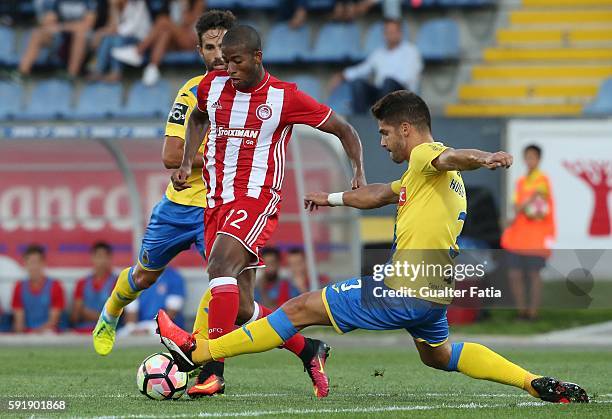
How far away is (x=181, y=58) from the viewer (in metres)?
19.4

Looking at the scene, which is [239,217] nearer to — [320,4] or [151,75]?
[151,75]

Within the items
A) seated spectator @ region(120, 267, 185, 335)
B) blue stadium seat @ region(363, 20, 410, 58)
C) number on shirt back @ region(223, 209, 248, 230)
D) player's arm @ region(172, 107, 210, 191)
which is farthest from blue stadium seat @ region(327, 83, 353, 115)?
number on shirt back @ region(223, 209, 248, 230)

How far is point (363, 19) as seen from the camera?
1966 cm

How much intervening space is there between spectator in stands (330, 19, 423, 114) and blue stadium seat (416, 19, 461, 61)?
1162 millimetres

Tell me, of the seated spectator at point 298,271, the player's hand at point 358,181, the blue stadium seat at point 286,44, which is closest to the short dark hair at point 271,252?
the seated spectator at point 298,271

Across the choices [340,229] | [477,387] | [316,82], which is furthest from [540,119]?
[477,387]

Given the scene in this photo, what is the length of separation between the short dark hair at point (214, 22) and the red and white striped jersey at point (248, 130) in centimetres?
65

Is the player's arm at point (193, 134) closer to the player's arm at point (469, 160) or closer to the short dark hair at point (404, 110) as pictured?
the short dark hair at point (404, 110)

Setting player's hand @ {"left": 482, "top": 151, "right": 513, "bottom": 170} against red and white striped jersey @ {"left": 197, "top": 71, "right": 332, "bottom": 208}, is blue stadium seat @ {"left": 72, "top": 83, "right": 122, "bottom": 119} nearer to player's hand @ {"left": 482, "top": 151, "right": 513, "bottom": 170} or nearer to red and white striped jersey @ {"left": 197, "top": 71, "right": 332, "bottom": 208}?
red and white striped jersey @ {"left": 197, "top": 71, "right": 332, "bottom": 208}

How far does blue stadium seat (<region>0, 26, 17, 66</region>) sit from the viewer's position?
20.3 m

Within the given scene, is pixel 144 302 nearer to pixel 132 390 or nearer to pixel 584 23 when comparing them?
pixel 132 390

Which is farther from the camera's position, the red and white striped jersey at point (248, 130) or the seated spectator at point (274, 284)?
the seated spectator at point (274, 284)

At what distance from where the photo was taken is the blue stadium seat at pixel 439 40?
1875cm

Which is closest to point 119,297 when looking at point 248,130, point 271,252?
point 248,130
